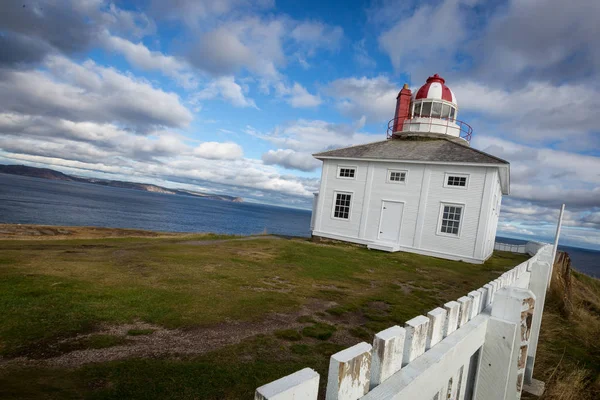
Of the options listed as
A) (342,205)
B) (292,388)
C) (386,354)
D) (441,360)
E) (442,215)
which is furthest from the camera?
(342,205)

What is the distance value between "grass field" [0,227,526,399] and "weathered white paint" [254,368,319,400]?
2.89 metres

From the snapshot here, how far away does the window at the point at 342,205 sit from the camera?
22016 mm

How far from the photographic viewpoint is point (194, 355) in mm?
4426

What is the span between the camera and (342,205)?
72.9 ft

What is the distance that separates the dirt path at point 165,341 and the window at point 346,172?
16.7 meters

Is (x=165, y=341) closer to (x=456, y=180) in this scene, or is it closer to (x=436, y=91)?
(x=456, y=180)

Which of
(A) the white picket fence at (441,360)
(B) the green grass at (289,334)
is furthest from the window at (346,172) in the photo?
(A) the white picket fence at (441,360)

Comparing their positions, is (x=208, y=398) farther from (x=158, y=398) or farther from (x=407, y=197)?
(x=407, y=197)

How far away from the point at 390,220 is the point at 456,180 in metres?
4.53

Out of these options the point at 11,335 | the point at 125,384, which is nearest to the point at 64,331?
the point at 11,335

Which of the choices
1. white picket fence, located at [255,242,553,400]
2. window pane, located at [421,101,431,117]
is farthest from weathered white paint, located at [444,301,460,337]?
window pane, located at [421,101,431,117]

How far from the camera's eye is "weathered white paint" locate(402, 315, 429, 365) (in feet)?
5.72

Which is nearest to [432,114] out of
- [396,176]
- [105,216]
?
[396,176]

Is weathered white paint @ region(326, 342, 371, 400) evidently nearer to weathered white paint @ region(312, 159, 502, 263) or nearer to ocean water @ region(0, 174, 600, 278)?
weathered white paint @ region(312, 159, 502, 263)
